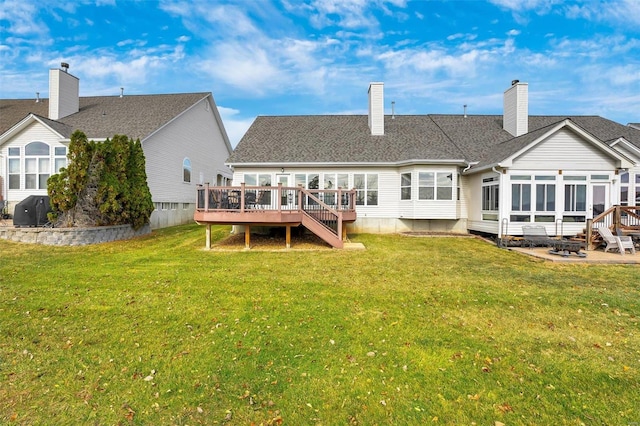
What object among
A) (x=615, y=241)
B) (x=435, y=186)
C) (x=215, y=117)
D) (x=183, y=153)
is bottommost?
(x=615, y=241)

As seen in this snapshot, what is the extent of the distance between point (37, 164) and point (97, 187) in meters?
6.41

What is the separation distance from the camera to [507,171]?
497 inches

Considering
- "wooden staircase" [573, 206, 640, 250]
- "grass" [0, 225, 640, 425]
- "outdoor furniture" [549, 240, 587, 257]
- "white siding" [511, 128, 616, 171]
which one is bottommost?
"grass" [0, 225, 640, 425]

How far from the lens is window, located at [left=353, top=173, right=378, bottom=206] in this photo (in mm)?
15469

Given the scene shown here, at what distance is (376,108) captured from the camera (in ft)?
57.0

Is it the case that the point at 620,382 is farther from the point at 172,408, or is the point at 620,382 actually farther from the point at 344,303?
the point at 172,408

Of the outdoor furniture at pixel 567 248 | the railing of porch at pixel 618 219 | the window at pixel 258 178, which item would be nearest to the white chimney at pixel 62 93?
the window at pixel 258 178

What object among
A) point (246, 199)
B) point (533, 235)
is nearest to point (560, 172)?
point (533, 235)

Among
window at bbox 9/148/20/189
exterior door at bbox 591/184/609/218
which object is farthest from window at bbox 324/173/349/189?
window at bbox 9/148/20/189

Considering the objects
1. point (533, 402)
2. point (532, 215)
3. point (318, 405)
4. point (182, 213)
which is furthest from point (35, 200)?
point (532, 215)

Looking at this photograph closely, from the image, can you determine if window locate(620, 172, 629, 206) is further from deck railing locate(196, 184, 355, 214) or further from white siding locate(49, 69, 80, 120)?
white siding locate(49, 69, 80, 120)

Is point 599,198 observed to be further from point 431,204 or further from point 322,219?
point 322,219

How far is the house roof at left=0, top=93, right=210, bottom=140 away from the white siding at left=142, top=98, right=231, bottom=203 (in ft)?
1.85

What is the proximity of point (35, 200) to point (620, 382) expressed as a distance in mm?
16777
